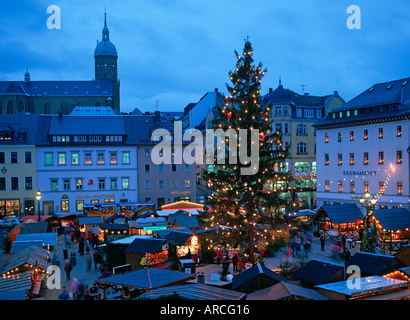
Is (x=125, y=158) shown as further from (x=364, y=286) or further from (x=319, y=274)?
(x=364, y=286)

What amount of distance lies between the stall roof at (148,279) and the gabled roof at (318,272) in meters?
4.14

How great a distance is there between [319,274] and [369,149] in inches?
1331

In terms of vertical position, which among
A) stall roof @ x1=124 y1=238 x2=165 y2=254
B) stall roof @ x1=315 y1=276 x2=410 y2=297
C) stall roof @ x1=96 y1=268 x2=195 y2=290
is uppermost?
stall roof @ x1=315 y1=276 x2=410 y2=297

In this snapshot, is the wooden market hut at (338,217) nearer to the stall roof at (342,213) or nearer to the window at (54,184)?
the stall roof at (342,213)

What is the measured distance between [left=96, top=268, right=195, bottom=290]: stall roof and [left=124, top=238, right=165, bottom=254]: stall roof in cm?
652

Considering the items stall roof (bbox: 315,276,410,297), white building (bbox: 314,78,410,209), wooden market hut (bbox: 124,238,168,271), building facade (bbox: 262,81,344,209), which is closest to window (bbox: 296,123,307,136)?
building facade (bbox: 262,81,344,209)

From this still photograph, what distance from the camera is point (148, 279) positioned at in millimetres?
13617

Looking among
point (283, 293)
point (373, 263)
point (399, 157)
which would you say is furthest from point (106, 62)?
point (283, 293)

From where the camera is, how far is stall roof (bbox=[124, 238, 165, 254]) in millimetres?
21125

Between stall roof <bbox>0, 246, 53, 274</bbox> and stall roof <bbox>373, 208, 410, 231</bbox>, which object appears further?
stall roof <bbox>373, 208, 410, 231</bbox>

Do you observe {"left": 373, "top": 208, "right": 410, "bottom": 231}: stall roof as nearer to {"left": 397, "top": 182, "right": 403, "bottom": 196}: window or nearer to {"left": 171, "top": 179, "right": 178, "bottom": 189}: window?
{"left": 397, "top": 182, "right": 403, "bottom": 196}: window
